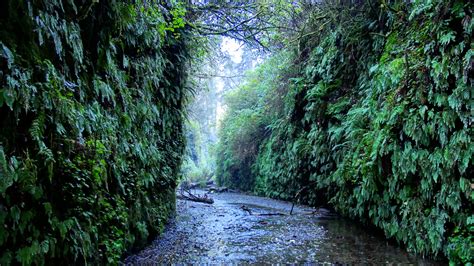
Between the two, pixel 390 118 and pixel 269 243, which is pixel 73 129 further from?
pixel 390 118

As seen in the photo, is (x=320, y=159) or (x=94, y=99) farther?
(x=320, y=159)

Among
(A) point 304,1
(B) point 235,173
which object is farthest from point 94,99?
(B) point 235,173

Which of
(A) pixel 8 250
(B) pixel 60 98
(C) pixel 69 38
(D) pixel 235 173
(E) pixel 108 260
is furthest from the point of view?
(D) pixel 235 173

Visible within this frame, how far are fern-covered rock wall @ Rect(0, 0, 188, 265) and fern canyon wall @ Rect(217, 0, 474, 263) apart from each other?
4304mm

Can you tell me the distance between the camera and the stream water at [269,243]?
503 cm

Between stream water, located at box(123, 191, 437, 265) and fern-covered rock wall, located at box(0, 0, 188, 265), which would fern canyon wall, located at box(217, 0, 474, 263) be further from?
fern-covered rock wall, located at box(0, 0, 188, 265)

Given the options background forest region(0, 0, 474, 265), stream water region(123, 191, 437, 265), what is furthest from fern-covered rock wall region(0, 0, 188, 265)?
stream water region(123, 191, 437, 265)

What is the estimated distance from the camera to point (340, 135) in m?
8.59

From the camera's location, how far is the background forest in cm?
279

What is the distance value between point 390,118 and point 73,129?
4832 mm

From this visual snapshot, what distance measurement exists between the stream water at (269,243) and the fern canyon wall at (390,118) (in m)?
0.45

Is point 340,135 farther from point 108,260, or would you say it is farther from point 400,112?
point 108,260

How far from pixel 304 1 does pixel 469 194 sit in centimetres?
801

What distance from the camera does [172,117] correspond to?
7930 millimetres
